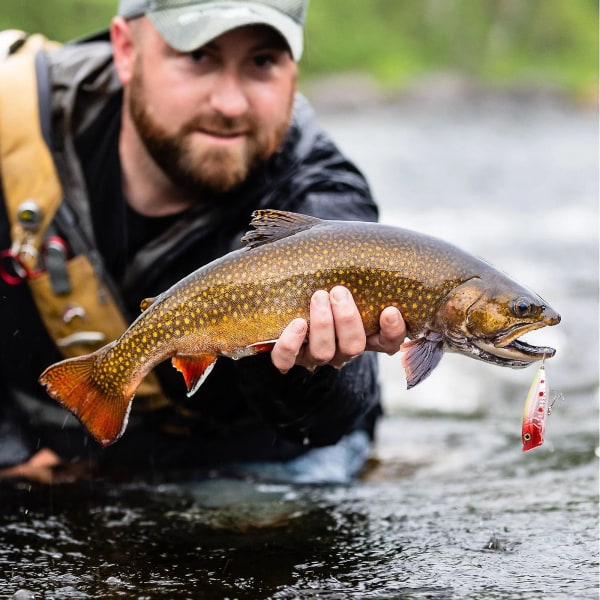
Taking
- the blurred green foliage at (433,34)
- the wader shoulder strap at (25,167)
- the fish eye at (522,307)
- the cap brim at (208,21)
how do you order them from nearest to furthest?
the fish eye at (522,307) < the cap brim at (208,21) < the wader shoulder strap at (25,167) < the blurred green foliage at (433,34)

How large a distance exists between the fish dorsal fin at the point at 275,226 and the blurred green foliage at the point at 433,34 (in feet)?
166

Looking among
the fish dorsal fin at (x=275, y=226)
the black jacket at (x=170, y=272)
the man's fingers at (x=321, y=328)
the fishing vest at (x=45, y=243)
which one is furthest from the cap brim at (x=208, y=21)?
the man's fingers at (x=321, y=328)

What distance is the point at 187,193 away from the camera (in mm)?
4734

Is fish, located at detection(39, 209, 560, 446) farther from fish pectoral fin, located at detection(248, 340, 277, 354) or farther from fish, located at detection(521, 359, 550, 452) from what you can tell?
fish, located at detection(521, 359, 550, 452)

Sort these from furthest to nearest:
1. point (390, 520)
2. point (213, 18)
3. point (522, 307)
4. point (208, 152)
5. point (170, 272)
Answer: point (170, 272), point (208, 152), point (213, 18), point (390, 520), point (522, 307)

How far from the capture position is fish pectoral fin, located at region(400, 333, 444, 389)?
11.0ft

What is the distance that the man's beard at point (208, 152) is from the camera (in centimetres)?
444

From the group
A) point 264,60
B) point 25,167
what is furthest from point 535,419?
point 25,167

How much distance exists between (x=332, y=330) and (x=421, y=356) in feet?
0.96

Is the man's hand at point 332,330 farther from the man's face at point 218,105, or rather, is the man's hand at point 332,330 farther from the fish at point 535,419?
the man's face at point 218,105

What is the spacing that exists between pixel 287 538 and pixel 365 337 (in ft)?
3.08

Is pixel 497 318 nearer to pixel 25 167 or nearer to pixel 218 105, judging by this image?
pixel 218 105

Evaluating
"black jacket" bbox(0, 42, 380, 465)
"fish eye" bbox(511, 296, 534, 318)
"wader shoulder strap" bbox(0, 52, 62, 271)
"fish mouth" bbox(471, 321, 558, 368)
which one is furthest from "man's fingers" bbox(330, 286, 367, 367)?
"wader shoulder strap" bbox(0, 52, 62, 271)

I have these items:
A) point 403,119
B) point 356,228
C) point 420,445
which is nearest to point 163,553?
point 356,228
